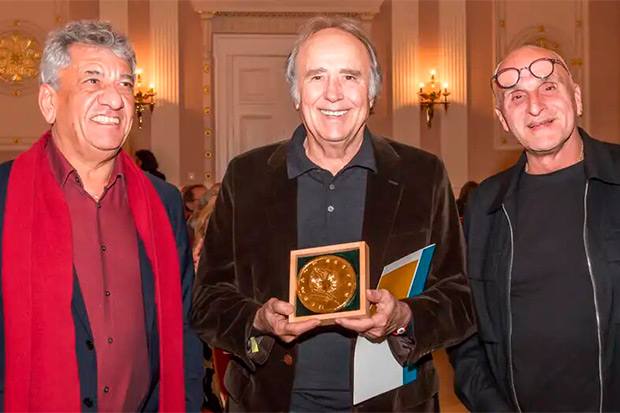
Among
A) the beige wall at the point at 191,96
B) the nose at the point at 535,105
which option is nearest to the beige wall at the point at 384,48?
the beige wall at the point at 191,96

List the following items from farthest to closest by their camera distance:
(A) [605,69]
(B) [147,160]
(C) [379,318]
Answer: (A) [605,69], (B) [147,160], (C) [379,318]

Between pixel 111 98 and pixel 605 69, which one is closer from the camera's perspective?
pixel 111 98

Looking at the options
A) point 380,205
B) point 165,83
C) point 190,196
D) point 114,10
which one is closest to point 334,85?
point 380,205

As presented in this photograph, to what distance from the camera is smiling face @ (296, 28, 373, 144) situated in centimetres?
243

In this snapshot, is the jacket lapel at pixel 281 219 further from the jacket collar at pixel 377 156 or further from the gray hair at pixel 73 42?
the gray hair at pixel 73 42

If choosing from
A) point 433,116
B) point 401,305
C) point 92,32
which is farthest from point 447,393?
point 433,116

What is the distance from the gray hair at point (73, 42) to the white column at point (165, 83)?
27.2 ft

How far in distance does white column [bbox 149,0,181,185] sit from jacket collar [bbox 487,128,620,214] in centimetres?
848

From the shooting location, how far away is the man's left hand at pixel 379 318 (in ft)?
7.10

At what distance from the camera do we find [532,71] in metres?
2.63

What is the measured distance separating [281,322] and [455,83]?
957cm

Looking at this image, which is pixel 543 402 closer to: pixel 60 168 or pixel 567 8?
pixel 60 168

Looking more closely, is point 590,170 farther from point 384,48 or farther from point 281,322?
point 384,48

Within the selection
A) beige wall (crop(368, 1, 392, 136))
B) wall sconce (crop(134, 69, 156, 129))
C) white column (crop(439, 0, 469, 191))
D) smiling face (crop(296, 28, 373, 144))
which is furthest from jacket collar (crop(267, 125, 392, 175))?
white column (crop(439, 0, 469, 191))
